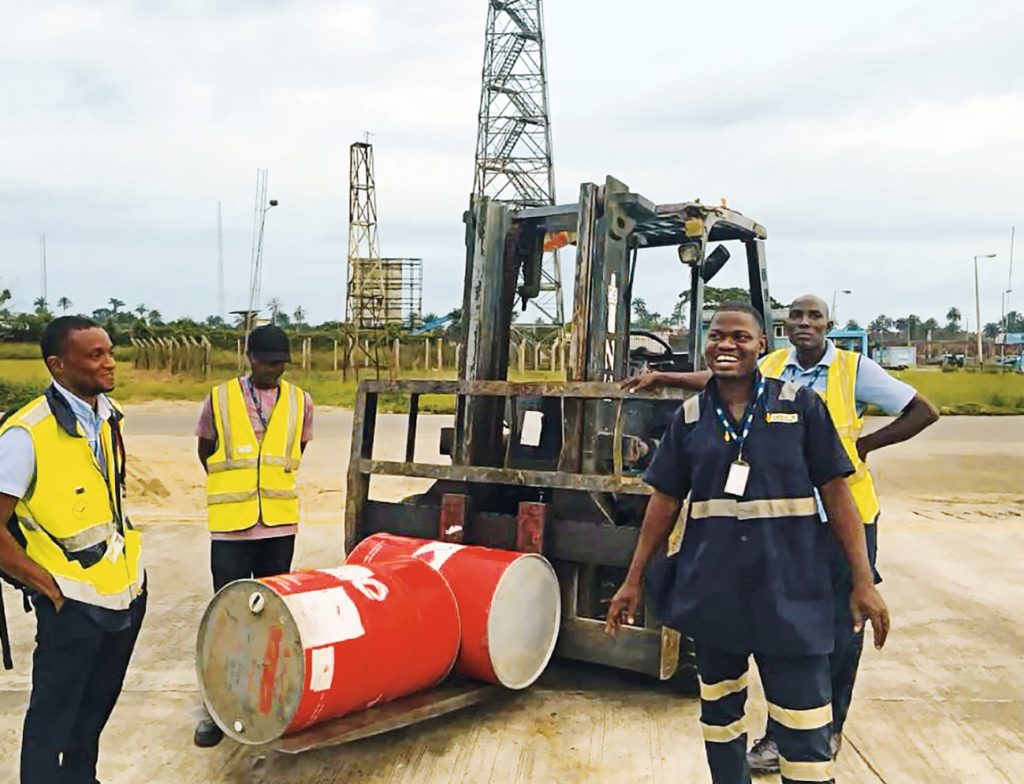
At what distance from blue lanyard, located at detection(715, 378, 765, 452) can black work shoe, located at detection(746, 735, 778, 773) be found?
1.48 m

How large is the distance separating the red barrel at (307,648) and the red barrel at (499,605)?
0.76ft

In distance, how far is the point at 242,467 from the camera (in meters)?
4.34

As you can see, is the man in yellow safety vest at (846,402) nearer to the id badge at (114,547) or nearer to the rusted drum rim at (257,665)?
the rusted drum rim at (257,665)

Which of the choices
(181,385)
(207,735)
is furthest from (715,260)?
(181,385)

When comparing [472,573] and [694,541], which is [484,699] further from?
[694,541]

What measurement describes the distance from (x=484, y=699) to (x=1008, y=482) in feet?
36.9

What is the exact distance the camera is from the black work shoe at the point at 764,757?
3779mm

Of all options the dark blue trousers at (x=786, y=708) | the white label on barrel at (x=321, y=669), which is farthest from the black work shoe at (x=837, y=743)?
the white label on barrel at (x=321, y=669)

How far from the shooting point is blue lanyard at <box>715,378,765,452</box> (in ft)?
9.77

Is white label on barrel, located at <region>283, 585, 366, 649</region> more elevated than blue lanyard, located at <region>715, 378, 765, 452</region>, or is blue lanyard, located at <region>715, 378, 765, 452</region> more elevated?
blue lanyard, located at <region>715, 378, 765, 452</region>

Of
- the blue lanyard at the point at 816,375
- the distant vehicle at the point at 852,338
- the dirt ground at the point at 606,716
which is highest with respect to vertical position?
the distant vehicle at the point at 852,338

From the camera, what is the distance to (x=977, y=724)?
170 inches

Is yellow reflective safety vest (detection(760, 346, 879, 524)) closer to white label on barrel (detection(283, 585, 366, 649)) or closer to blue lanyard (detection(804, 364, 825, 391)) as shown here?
blue lanyard (detection(804, 364, 825, 391))

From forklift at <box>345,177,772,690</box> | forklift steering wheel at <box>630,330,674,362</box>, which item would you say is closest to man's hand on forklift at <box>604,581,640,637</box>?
forklift at <box>345,177,772,690</box>
